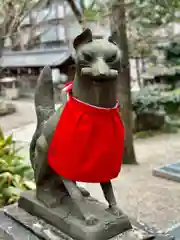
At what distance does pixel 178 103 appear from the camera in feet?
25.8

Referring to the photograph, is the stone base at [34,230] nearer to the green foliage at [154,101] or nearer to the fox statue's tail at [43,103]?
the fox statue's tail at [43,103]

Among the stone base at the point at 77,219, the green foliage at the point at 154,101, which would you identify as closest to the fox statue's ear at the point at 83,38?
the stone base at the point at 77,219

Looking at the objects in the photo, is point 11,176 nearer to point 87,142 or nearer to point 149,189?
point 149,189

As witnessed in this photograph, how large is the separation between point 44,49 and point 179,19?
30.4 ft

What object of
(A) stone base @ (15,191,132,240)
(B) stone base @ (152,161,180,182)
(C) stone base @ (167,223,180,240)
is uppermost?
(A) stone base @ (15,191,132,240)

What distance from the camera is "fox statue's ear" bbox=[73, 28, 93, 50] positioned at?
1799 millimetres

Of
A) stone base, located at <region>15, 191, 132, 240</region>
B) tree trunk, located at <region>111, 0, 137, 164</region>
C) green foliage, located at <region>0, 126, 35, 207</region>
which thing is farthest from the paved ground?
stone base, located at <region>15, 191, 132, 240</region>

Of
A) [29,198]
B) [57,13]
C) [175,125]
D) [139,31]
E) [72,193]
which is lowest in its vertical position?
[175,125]

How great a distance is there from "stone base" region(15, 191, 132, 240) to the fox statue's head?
64 cm

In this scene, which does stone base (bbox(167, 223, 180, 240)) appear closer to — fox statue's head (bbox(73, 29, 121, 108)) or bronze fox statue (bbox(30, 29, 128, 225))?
bronze fox statue (bbox(30, 29, 128, 225))

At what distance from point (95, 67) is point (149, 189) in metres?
2.64

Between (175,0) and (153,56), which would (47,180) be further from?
(153,56)

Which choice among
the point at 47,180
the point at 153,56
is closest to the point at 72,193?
the point at 47,180

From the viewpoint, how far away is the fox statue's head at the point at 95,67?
1.73m
